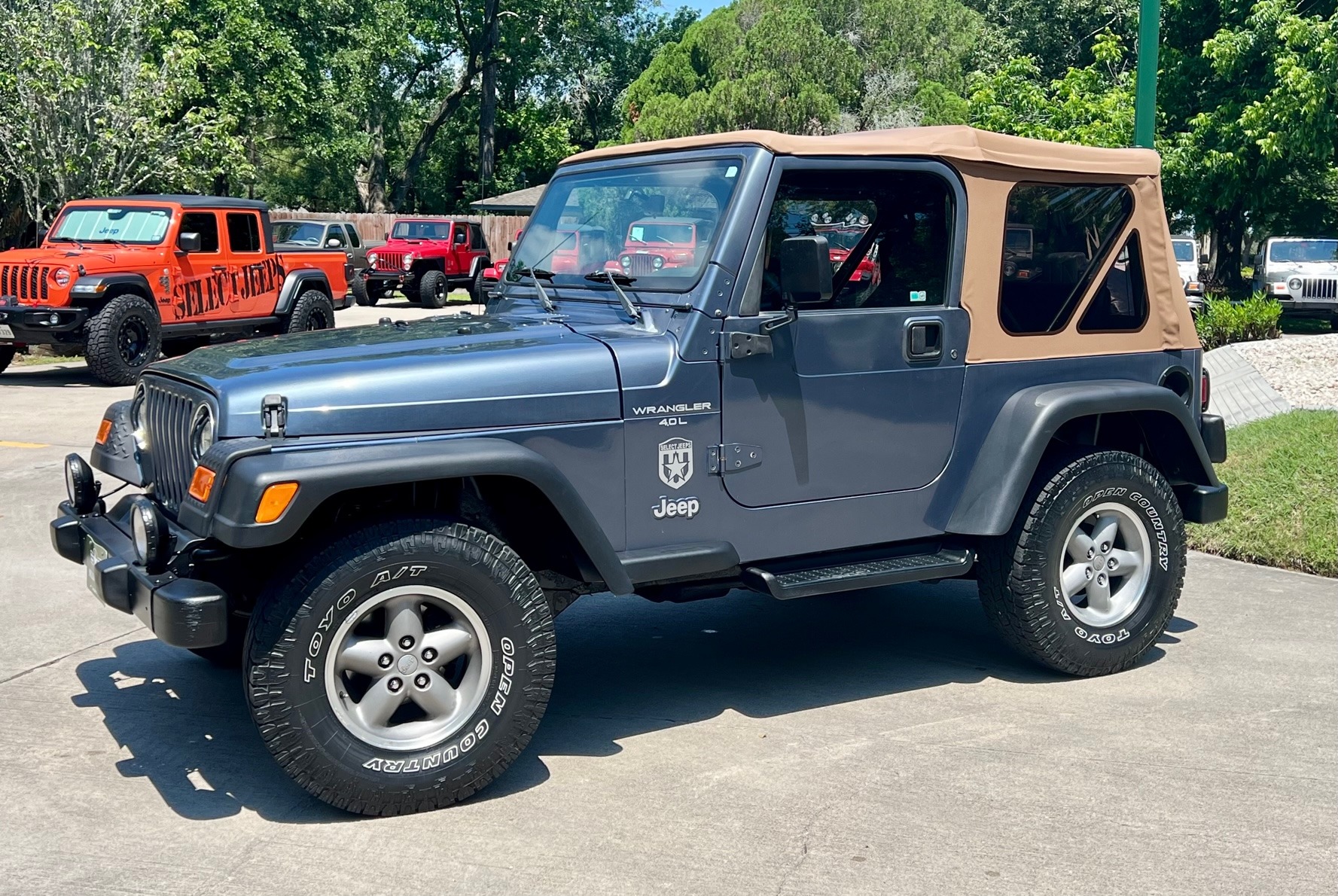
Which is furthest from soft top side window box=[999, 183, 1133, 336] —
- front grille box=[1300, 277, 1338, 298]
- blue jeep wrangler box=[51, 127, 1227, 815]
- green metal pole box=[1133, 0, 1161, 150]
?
front grille box=[1300, 277, 1338, 298]

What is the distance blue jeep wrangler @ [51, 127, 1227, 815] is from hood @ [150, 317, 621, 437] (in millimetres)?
12

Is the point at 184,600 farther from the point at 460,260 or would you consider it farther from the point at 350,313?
the point at 460,260

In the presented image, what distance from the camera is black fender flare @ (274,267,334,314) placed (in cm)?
1744

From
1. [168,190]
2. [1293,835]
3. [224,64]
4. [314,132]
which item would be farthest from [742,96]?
[1293,835]

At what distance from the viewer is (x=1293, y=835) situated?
407 cm

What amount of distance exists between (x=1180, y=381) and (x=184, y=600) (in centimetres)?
412

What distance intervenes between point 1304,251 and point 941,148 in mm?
21234

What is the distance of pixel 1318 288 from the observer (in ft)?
75.6

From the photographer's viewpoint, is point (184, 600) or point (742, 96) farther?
point (742, 96)

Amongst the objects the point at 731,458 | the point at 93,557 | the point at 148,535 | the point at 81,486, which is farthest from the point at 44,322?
the point at 731,458

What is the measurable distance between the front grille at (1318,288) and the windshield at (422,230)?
1631 cm

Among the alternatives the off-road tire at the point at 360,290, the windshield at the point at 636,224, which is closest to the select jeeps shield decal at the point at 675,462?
the windshield at the point at 636,224

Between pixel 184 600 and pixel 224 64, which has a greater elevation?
pixel 224 64

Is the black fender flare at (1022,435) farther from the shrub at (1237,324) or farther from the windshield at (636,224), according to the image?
the shrub at (1237,324)
